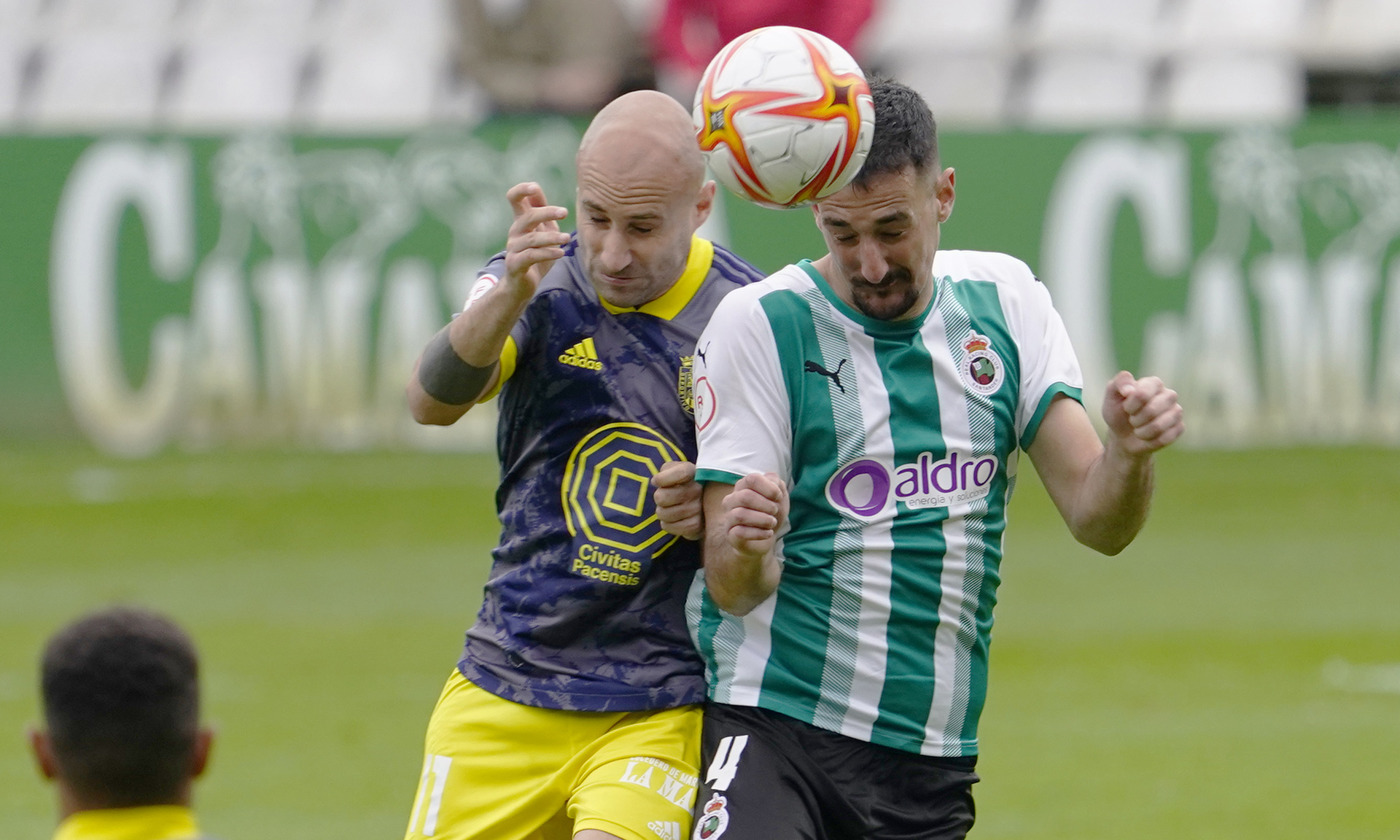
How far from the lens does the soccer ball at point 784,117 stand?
4125 millimetres

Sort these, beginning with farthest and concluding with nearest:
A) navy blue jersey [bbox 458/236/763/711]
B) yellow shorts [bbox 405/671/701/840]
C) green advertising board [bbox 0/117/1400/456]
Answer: green advertising board [bbox 0/117/1400/456] < navy blue jersey [bbox 458/236/763/711] < yellow shorts [bbox 405/671/701/840]

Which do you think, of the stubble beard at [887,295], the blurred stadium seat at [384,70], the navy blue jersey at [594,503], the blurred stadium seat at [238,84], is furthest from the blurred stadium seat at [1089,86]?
the stubble beard at [887,295]

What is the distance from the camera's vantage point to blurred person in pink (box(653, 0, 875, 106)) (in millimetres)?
15961

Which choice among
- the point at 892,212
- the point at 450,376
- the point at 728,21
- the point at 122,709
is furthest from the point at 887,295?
the point at 728,21

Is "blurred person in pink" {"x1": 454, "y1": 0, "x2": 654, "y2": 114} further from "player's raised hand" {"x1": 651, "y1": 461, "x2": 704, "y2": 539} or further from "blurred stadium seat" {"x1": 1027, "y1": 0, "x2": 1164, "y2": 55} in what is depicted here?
"player's raised hand" {"x1": 651, "y1": 461, "x2": 704, "y2": 539}

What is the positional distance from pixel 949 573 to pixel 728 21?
1234 centimetres

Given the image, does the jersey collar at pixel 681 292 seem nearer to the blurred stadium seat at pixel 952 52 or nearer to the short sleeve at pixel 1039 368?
the short sleeve at pixel 1039 368

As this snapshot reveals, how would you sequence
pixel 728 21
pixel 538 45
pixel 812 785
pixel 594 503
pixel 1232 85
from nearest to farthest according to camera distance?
pixel 812 785, pixel 594 503, pixel 728 21, pixel 538 45, pixel 1232 85

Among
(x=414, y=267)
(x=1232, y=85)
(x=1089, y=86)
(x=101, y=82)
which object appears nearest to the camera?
(x=414, y=267)

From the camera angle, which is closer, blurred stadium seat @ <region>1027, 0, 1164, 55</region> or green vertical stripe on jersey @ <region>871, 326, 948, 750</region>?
green vertical stripe on jersey @ <region>871, 326, 948, 750</region>

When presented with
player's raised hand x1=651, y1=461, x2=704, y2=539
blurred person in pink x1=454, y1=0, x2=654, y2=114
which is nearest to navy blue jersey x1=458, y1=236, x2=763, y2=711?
player's raised hand x1=651, y1=461, x2=704, y2=539

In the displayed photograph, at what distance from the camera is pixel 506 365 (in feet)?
14.8

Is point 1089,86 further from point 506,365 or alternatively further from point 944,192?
point 506,365

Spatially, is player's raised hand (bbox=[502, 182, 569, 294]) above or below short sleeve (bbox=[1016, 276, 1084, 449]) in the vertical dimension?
above
